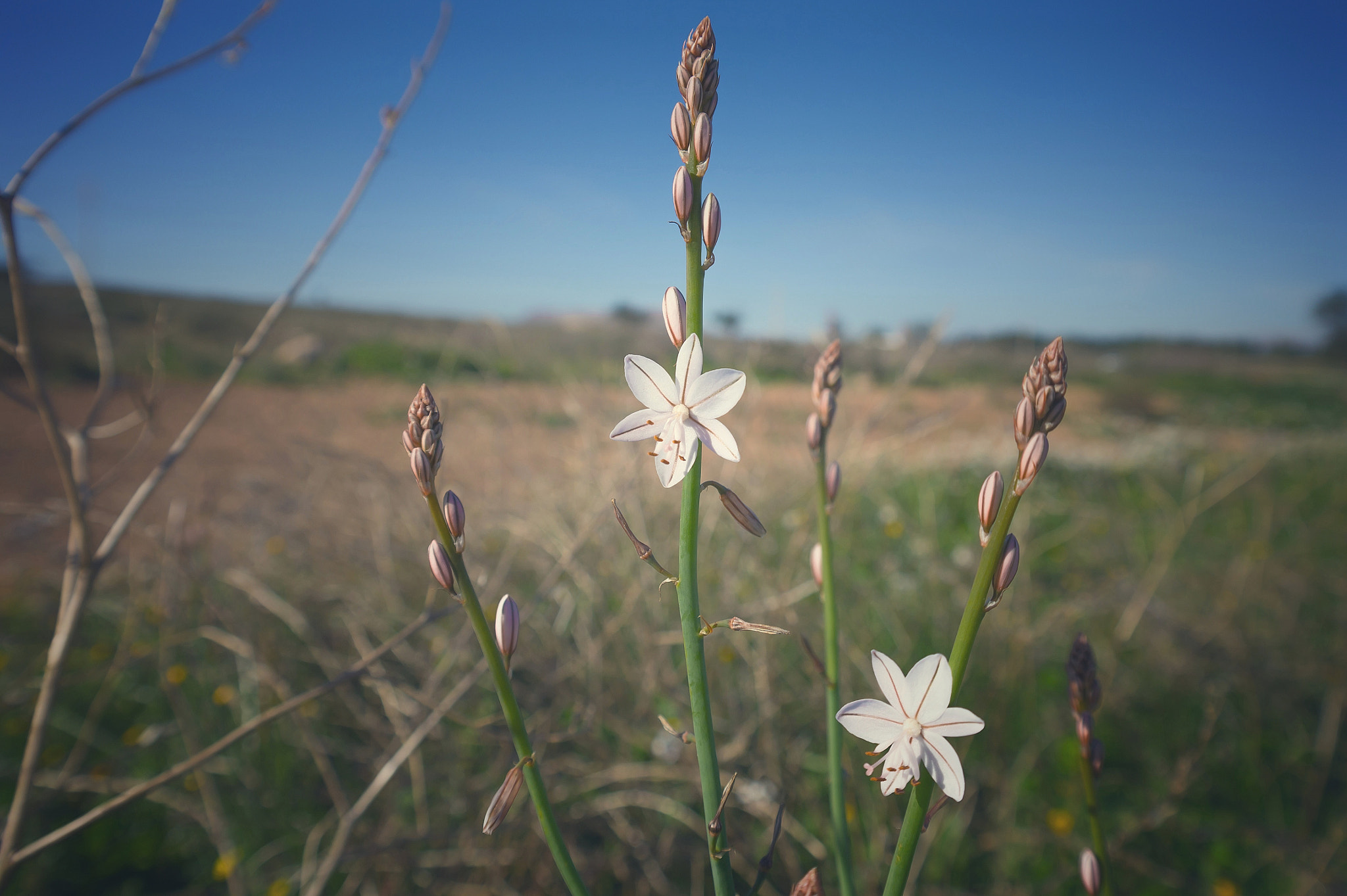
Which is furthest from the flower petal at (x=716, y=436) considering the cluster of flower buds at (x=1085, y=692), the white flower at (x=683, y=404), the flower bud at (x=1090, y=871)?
the flower bud at (x=1090, y=871)

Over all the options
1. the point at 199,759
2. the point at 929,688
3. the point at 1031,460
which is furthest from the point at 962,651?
the point at 199,759

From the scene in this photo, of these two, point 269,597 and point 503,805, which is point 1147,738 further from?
point 269,597

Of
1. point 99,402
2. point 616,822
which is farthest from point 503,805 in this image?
point 616,822

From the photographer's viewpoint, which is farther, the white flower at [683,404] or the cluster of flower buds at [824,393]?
the cluster of flower buds at [824,393]

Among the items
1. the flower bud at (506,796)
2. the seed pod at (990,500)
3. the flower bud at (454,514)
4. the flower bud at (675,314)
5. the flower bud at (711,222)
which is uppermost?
the flower bud at (711,222)

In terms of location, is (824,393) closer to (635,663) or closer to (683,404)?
(683,404)

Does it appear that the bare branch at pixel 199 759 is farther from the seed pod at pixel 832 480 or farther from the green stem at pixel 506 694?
the seed pod at pixel 832 480
